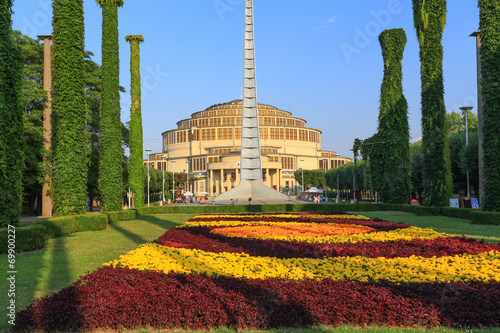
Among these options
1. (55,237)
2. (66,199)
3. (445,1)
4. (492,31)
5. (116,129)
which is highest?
(445,1)

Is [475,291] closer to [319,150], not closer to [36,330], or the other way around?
[36,330]

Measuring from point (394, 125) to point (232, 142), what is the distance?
2933 inches

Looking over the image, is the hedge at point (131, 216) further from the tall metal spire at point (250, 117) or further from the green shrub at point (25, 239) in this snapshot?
the tall metal spire at point (250, 117)

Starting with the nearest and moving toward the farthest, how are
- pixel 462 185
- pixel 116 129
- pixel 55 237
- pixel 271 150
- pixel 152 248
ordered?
pixel 152 248
pixel 55 237
pixel 116 129
pixel 462 185
pixel 271 150

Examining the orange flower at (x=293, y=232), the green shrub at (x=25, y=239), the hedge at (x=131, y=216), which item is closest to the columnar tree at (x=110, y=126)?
the hedge at (x=131, y=216)

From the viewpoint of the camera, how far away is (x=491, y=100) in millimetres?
18797

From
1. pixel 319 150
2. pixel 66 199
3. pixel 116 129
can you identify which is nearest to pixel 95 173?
pixel 116 129

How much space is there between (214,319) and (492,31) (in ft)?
66.3

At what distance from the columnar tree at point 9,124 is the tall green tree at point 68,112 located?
197 inches

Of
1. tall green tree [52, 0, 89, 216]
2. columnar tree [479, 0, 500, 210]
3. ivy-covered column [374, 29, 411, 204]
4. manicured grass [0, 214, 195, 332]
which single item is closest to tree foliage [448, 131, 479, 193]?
ivy-covered column [374, 29, 411, 204]

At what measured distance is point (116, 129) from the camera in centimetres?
2509

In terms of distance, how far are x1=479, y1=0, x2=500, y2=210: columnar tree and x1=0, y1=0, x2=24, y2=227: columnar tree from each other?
1959 cm

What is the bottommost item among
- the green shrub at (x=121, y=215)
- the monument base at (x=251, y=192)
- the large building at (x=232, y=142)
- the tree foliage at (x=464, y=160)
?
the green shrub at (x=121, y=215)

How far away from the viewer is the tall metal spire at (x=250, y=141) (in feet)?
136
